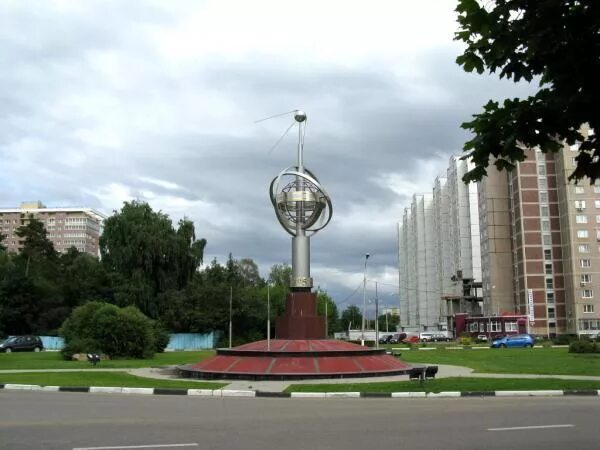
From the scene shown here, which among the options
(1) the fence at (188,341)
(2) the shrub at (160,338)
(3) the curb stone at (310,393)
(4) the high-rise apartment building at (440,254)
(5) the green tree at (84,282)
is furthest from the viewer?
(4) the high-rise apartment building at (440,254)

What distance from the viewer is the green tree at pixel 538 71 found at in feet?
17.0

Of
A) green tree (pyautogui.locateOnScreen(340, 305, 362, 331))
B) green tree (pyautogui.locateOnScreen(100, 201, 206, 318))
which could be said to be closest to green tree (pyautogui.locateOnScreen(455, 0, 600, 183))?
green tree (pyautogui.locateOnScreen(100, 201, 206, 318))

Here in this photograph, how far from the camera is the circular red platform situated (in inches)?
860

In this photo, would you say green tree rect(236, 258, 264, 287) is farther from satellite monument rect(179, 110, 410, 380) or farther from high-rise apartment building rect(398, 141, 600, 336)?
satellite monument rect(179, 110, 410, 380)

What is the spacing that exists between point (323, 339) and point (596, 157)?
67.4 feet

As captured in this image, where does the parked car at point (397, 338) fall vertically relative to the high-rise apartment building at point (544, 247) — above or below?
below

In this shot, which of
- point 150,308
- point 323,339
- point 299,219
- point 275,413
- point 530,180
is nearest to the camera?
point 275,413

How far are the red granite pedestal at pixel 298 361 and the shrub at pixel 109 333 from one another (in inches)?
499

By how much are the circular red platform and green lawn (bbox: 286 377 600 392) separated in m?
2.49

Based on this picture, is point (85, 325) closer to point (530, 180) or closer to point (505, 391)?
point (505, 391)

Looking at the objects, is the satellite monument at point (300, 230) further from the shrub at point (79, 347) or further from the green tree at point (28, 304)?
the green tree at point (28, 304)

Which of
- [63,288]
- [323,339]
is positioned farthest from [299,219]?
[63,288]

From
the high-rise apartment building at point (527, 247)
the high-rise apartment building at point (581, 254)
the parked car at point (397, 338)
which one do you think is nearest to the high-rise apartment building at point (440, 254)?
the high-rise apartment building at point (527, 247)

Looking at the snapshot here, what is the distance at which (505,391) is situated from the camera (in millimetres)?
16906
